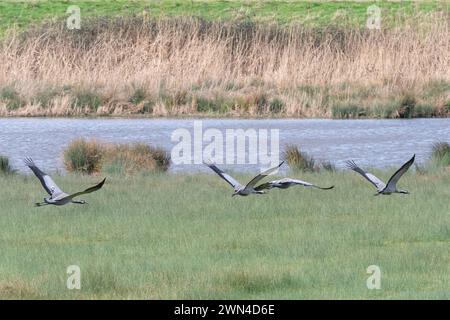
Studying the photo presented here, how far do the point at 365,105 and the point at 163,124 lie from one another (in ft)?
18.9

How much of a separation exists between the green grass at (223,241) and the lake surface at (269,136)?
5.12m

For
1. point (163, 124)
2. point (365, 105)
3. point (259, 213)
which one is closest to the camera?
point (259, 213)

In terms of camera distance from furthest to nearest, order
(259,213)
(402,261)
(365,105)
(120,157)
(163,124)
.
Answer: (365,105) < (163,124) < (120,157) < (259,213) < (402,261)

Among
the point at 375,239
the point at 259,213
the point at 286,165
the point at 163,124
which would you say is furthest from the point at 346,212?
the point at 163,124

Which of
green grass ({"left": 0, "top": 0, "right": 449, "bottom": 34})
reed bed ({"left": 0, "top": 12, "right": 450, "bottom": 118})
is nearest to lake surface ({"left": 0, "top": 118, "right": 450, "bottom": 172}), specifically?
reed bed ({"left": 0, "top": 12, "right": 450, "bottom": 118})

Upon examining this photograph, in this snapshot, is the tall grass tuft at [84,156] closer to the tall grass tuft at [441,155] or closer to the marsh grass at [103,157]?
the marsh grass at [103,157]

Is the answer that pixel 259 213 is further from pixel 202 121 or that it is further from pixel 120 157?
pixel 202 121

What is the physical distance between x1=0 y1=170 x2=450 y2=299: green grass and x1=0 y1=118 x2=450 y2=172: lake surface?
16.8ft

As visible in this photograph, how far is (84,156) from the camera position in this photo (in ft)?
71.8

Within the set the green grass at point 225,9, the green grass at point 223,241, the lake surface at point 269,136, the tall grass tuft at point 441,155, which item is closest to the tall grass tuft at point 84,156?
the lake surface at point 269,136

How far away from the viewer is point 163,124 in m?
32.2

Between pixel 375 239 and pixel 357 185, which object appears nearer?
pixel 375 239

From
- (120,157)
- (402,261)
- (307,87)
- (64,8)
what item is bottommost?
(402,261)

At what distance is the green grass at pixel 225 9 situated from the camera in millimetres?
48406
